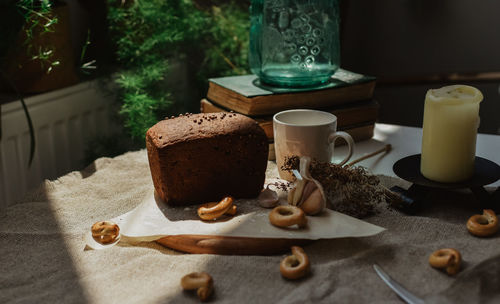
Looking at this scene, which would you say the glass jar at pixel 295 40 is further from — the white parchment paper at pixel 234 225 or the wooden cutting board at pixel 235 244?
the wooden cutting board at pixel 235 244

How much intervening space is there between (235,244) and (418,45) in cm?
197

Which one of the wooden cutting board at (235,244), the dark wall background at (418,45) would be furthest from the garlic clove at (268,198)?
the dark wall background at (418,45)

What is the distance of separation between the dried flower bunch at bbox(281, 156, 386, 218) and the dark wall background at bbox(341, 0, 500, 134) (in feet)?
4.22

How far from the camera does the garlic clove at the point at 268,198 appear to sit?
952mm

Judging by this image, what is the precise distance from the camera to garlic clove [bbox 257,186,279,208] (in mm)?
952

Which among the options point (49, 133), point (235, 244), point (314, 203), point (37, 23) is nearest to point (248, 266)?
point (235, 244)

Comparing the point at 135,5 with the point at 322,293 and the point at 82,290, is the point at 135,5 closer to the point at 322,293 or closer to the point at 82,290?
the point at 82,290

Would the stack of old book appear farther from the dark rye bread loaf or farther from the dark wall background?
the dark wall background

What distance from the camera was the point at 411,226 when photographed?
3.03ft

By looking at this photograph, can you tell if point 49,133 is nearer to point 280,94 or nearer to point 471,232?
point 280,94

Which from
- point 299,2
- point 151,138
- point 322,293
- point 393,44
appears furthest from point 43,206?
point 393,44

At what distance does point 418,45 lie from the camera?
2.53 meters

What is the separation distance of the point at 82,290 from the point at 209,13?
1.28 meters

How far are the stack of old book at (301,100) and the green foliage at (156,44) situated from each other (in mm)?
272
